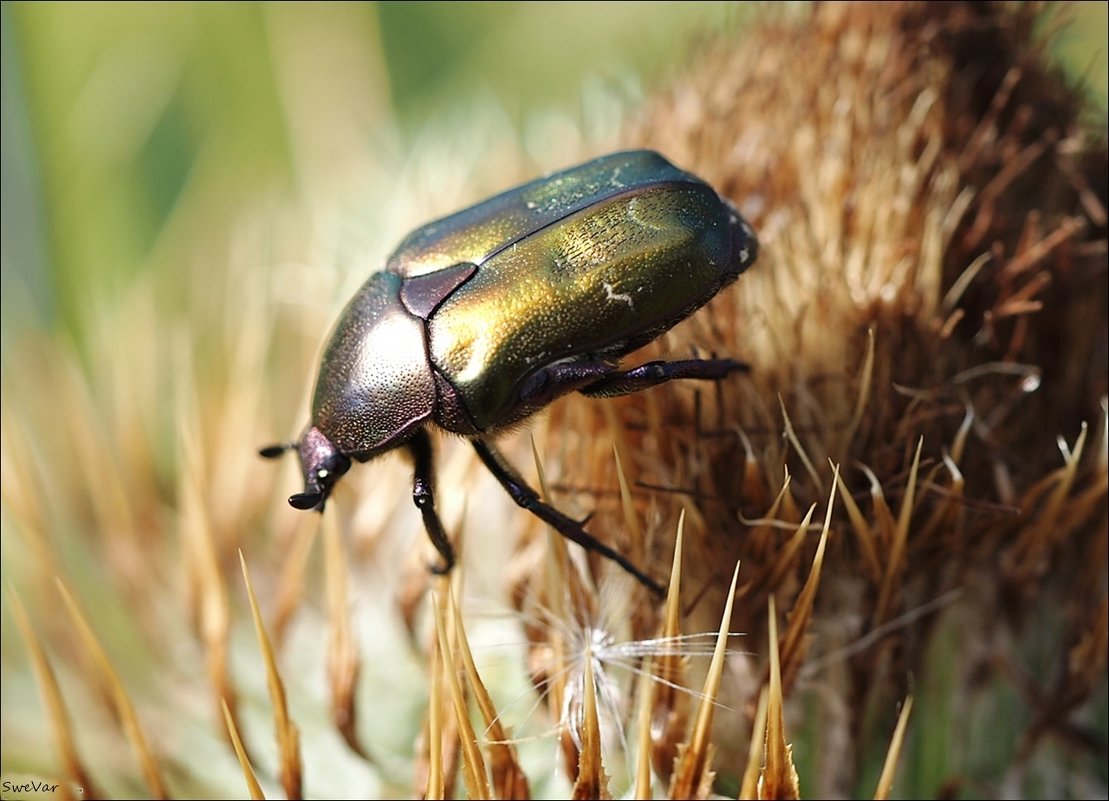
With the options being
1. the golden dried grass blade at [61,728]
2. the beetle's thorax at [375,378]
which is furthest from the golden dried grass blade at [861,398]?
the golden dried grass blade at [61,728]

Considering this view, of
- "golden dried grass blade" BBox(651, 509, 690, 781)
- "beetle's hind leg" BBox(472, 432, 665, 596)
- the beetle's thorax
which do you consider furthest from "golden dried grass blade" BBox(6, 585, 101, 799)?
"golden dried grass blade" BBox(651, 509, 690, 781)

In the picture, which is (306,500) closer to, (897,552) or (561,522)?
(561,522)

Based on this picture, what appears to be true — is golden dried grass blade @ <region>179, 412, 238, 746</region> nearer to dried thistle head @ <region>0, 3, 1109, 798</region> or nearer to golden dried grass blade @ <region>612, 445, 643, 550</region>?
dried thistle head @ <region>0, 3, 1109, 798</region>

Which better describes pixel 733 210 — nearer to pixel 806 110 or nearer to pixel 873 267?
pixel 873 267

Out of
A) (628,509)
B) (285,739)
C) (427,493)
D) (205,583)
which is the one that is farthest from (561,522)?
(205,583)

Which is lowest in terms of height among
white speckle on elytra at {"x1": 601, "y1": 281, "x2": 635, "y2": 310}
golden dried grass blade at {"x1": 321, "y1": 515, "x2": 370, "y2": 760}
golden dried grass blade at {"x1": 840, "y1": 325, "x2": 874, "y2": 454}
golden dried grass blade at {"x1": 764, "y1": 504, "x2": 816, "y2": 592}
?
golden dried grass blade at {"x1": 321, "y1": 515, "x2": 370, "y2": 760}

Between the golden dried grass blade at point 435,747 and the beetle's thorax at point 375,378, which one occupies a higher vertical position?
the beetle's thorax at point 375,378

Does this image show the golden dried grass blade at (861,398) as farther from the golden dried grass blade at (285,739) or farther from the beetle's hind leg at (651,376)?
the golden dried grass blade at (285,739)
